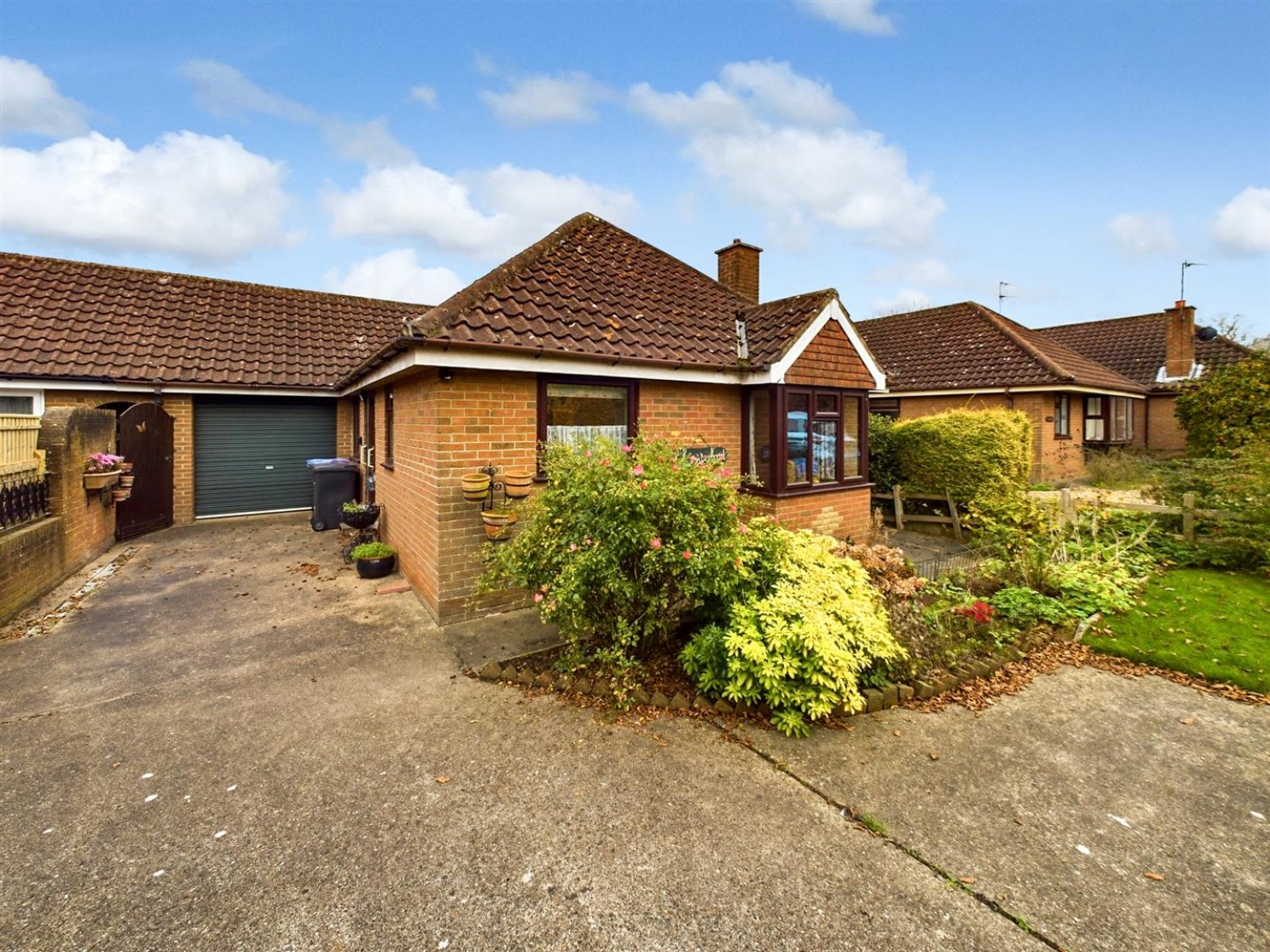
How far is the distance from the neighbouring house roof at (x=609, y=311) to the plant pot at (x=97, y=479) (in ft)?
20.6

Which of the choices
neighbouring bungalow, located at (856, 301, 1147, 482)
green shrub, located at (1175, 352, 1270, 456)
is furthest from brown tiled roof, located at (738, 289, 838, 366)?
green shrub, located at (1175, 352, 1270, 456)

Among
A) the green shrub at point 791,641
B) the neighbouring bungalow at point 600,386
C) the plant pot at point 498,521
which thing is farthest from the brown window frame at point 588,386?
the green shrub at point 791,641

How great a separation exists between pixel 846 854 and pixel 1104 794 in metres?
1.84

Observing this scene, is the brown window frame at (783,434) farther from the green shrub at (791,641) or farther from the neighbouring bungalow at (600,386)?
the green shrub at (791,641)

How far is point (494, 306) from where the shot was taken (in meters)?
6.19

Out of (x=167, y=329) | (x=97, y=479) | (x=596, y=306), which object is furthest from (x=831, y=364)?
(x=167, y=329)

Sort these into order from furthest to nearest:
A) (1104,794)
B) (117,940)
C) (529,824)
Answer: (1104,794), (529,824), (117,940)

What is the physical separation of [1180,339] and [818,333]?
69.0 feet

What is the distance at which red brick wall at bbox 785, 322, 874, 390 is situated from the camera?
8078 millimetres

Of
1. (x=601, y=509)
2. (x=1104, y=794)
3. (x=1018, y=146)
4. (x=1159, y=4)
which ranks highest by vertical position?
(x=1159, y=4)

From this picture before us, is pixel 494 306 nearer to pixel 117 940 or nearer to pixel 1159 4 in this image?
pixel 117 940

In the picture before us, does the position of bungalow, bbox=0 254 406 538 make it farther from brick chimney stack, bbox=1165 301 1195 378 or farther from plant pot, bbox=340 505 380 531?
brick chimney stack, bbox=1165 301 1195 378

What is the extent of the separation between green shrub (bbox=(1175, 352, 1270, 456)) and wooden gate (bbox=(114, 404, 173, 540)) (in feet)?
73.1

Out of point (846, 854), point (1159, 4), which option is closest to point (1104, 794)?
point (846, 854)
